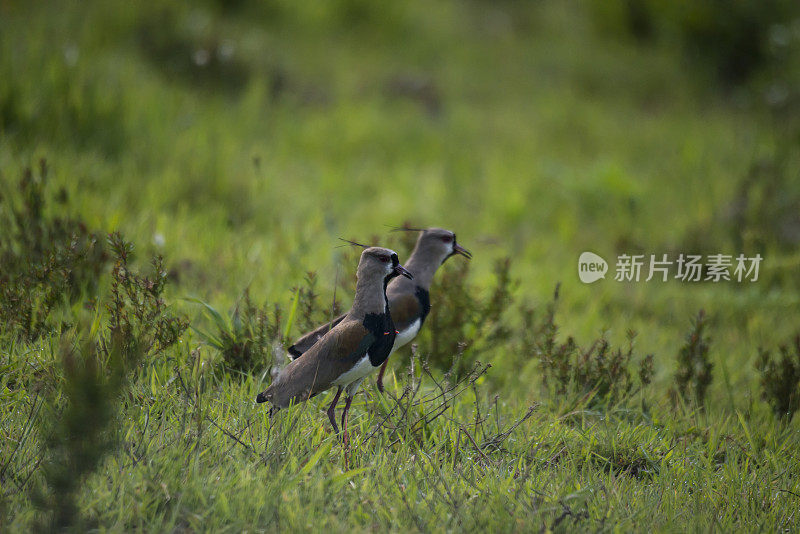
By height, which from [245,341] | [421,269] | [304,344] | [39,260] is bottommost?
[245,341]

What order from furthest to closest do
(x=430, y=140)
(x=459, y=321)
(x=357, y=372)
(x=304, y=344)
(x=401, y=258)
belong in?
(x=430, y=140)
(x=401, y=258)
(x=459, y=321)
(x=304, y=344)
(x=357, y=372)

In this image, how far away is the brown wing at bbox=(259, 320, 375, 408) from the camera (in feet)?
A: 11.2

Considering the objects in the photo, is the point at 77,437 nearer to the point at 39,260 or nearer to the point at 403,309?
the point at 403,309

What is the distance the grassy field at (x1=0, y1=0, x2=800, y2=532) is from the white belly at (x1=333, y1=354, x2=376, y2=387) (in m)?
0.21

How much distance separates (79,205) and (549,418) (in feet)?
12.6

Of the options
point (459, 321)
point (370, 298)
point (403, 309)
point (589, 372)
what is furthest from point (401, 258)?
point (370, 298)

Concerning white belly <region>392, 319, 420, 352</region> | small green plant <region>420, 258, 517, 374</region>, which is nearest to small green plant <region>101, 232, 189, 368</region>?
white belly <region>392, 319, 420, 352</region>

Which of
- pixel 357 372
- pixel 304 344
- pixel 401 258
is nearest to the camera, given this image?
pixel 357 372

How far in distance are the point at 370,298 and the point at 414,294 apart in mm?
716

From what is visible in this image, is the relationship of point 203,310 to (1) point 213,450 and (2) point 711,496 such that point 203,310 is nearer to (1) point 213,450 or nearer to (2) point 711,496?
(1) point 213,450

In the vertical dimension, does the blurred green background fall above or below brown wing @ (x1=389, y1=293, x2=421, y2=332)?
above

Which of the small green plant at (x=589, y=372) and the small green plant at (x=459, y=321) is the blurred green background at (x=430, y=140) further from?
the small green plant at (x=589, y=372)

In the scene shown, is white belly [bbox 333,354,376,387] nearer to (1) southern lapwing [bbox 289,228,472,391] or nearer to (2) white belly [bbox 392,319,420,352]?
(1) southern lapwing [bbox 289,228,472,391]

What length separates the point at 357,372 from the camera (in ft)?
11.2
